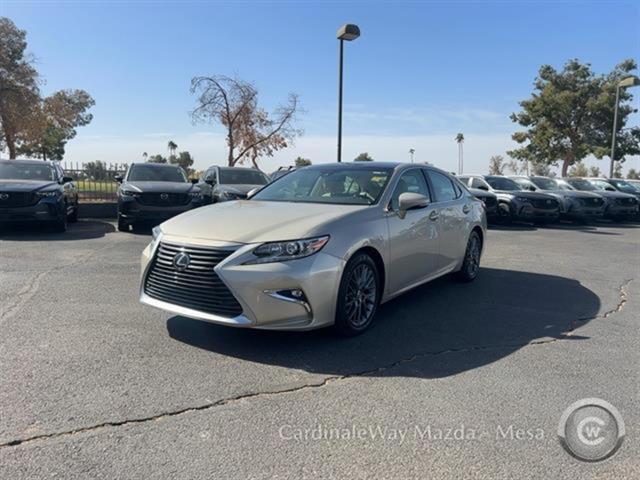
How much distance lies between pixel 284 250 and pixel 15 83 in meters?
27.1

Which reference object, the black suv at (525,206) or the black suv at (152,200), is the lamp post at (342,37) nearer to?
the black suv at (152,200)

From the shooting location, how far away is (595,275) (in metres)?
8.03

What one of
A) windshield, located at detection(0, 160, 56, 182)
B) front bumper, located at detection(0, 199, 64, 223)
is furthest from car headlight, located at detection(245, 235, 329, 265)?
windshield, located at detection(0, 160, 56, 182)

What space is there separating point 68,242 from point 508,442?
30.2 ft

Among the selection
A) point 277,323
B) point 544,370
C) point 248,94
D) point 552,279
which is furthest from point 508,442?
point 248,94

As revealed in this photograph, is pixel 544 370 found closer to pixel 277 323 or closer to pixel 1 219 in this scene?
pixel 277 323

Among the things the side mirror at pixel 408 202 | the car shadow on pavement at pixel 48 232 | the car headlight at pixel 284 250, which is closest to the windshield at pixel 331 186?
the side mirror at pixel 408 202

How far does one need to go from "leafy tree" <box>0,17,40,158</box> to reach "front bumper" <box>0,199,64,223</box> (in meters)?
18.1

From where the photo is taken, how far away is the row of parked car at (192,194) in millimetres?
10547

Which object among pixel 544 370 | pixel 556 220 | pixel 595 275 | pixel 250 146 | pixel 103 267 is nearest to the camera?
pixel 544 370

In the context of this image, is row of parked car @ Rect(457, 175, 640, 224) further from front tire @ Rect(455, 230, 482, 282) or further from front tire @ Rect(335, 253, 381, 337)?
front tire @ Rect(335, 253, 381, 337)

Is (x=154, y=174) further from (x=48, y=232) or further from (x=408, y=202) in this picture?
(x=408, y=202)

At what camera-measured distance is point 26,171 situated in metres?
11.6

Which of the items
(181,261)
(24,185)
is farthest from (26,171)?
(181,261)
